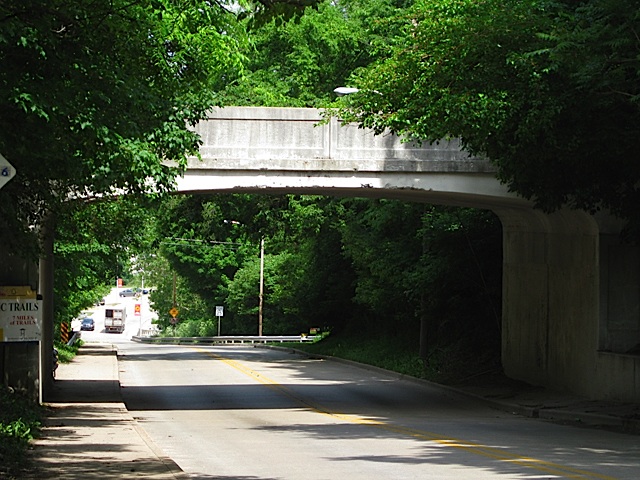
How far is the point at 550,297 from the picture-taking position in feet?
89.7

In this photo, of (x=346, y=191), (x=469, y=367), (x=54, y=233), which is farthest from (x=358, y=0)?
(x=54, y=233)

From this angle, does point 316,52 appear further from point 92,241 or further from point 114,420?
point 114,420

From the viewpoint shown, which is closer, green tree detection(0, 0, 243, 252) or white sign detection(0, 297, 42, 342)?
green tree detection(0, 0, 243, 252)

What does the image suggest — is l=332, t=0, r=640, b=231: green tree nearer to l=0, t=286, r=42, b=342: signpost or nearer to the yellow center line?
the yellow center line

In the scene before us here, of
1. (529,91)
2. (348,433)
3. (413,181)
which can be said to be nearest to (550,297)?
(413,181)

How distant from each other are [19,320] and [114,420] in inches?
107

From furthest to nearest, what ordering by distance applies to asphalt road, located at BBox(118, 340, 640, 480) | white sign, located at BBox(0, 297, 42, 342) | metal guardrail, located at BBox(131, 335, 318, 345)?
1. metal guardrail, located at BBox(131, 335, 318, 345)
2. white sign, located at BBox(0, 297, 42, 342)
3. asphalt road, located at BBox(118, 340, 640, 480)

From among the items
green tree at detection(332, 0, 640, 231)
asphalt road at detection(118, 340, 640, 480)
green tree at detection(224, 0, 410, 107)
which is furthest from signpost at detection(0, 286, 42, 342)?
green tree at detection(224, 0, 410, 107)

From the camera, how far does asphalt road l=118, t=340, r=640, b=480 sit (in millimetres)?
13328

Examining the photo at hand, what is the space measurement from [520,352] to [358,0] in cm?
2333

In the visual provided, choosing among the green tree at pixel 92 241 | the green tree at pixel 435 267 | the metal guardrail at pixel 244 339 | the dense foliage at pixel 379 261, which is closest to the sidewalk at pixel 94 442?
the green tree at pixel 92 241

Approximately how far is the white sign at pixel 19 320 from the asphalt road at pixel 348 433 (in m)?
2.81

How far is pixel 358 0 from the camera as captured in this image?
4784cm

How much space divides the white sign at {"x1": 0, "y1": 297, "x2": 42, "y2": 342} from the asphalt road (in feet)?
9.20
